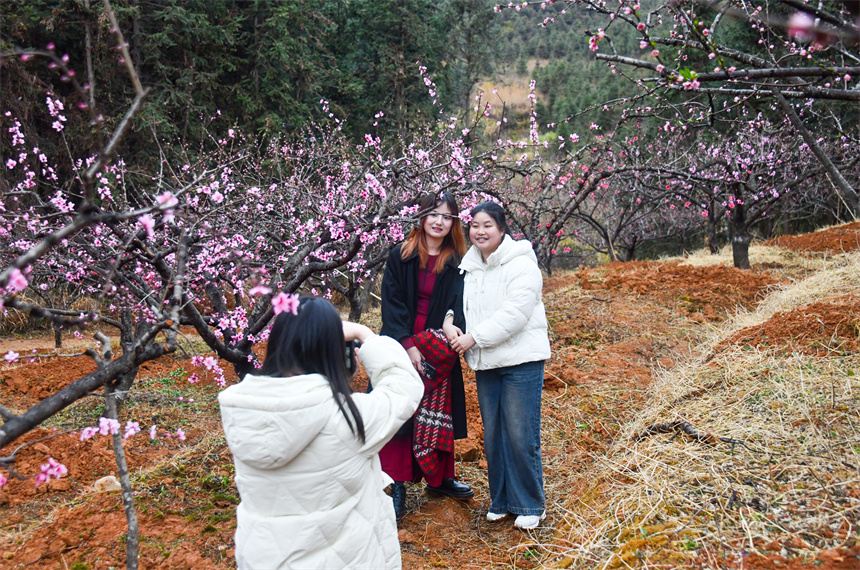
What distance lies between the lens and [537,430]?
10.8ft

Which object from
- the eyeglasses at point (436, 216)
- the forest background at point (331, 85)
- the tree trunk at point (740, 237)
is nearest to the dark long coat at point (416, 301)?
the eyeglasses at point (436, 216)

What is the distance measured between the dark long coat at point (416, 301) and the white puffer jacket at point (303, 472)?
1.47 meters

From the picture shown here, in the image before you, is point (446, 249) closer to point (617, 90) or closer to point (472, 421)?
point (472, 421)

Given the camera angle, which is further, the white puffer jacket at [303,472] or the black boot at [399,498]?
the black boot at [399,498]

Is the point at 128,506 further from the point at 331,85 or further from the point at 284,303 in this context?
the point at 331,85

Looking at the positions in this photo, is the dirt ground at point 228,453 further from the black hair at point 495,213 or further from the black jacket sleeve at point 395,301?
the black hair at point 495,213

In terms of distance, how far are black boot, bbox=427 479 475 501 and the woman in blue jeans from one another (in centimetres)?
31

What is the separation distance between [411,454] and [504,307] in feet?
3.27

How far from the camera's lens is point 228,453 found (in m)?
4.32

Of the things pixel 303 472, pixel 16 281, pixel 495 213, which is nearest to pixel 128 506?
pixel 303 472

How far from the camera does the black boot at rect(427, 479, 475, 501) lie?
12.2 ft

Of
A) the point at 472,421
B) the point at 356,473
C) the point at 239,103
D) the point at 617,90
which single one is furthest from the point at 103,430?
the point at 617,90

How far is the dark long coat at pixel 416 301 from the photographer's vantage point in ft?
11.5

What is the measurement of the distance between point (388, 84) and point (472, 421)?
17167 millimetres
